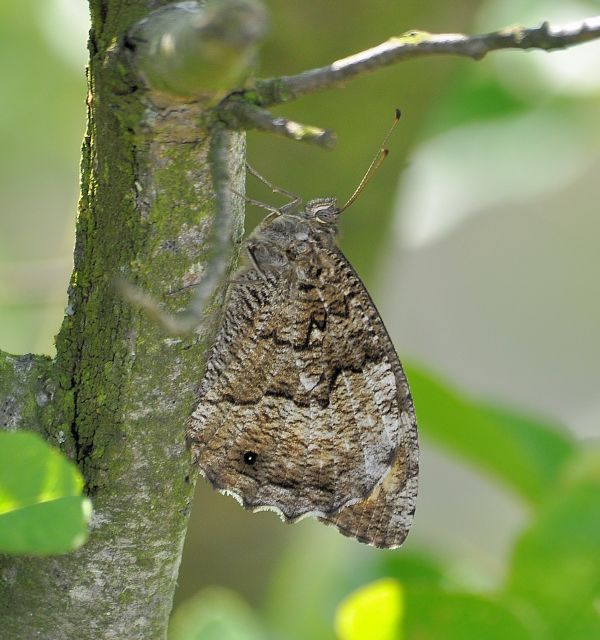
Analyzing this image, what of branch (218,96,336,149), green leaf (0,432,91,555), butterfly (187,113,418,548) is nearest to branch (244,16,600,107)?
branch (218,96,336,149)

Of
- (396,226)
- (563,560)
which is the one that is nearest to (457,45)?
(563,560)

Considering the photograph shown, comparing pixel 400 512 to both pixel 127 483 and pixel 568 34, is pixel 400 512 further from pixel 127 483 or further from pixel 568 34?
pixel 568 34

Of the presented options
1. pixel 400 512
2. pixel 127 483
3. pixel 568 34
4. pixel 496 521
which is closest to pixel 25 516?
pixel 127 483

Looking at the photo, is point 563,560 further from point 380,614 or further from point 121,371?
point 121,371

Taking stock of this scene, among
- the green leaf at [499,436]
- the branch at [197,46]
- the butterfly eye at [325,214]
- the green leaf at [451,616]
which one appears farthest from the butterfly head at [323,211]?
the branch at [197,46]

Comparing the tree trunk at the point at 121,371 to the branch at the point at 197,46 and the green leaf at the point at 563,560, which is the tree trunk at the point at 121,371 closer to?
the branch at the point at 197,46
